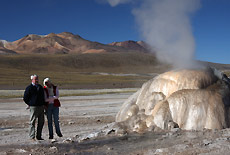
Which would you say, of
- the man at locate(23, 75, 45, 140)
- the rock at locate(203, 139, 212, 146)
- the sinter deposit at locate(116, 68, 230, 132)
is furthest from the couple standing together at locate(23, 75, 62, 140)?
the rock at locate(203, 139, 212, 146)

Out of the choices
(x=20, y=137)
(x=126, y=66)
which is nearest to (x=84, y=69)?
(x=126, y=66)

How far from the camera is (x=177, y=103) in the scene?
8.34m

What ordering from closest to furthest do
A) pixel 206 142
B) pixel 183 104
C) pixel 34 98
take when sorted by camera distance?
pixel 206 142
pixel 34 98
pixel 183 104

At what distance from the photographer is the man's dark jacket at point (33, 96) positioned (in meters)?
8.05

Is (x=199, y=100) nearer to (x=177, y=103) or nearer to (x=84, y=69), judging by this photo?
(x=177, y=103)

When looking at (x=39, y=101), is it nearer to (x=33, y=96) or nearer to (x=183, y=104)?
(x=33, y=96)

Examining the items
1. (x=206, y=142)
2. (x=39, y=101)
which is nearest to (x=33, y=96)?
(x=39, y=101)

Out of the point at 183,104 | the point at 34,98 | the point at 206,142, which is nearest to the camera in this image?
the point at 206,142

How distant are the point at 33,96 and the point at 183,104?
4.25 meters

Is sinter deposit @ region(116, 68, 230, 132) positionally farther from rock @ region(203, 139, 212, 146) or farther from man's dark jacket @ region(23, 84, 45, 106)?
man's dark jacket @ region(23, 84, 45, 106)

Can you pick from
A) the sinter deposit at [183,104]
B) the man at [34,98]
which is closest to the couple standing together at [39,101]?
the man at [34,98]

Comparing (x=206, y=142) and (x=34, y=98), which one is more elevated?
(x=34, y=98)

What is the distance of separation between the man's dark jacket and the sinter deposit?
8.34 ft

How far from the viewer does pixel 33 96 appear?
26.4ft
